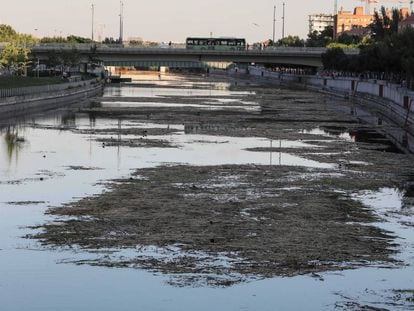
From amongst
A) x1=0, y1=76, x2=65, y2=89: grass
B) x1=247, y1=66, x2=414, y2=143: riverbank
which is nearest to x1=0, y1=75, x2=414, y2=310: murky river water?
x1=247, y1=66, x2=414, y2=143: riverbank

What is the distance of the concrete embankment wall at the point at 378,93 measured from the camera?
71.5 metres

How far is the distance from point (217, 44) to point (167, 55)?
13.2m

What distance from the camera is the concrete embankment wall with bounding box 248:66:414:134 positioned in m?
71.5

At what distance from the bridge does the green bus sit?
1.50 metres

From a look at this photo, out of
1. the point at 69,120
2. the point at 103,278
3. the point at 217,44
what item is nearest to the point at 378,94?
the point at 69,120

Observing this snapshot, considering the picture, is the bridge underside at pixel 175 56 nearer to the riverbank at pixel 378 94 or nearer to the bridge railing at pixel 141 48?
the bridge railing at pixel 141 48

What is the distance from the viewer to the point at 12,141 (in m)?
51.5

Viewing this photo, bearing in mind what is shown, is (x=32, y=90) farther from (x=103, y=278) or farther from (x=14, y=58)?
(x=103, y=278)

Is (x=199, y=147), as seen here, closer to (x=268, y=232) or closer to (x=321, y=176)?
(x=321, y=176)

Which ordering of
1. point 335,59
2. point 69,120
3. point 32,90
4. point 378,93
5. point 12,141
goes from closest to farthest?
1. point 12,141
2. point 69,120
3. point 32,90
4. point 378,93
5. point 335,59

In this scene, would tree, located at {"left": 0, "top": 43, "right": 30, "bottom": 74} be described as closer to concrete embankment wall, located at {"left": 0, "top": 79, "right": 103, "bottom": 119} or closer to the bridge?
concrete embankment wall, located at {"left": 0, "top": 79, "right": 103, "bottom": 119}

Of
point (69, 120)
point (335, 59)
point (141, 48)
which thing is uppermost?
point (141, 48)

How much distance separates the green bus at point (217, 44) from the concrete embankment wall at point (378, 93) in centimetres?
1600

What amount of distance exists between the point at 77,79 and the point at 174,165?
93.8 m
